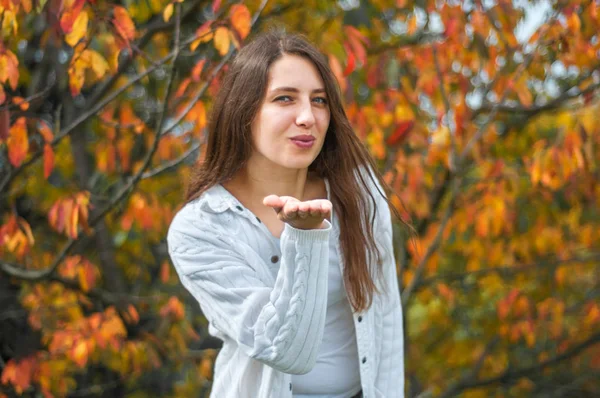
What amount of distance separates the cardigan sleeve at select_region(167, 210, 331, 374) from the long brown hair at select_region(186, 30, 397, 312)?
0.75ft

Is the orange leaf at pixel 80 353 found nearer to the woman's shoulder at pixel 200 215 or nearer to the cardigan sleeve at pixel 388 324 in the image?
the woman's shoulder at pixel 200 215

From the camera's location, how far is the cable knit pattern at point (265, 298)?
1.50m

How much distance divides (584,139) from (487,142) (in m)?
0.87

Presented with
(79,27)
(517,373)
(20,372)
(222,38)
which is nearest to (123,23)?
(79,27)

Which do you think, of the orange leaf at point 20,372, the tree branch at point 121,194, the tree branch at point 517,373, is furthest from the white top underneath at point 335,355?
the tree branch at point 517,373

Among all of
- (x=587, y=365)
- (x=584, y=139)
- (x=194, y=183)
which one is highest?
(x=584, y=139)

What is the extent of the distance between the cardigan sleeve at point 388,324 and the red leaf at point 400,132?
3.72 feet

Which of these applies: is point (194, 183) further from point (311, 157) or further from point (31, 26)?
point (31, 26)

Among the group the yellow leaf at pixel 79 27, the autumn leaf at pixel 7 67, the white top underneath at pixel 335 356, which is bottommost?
the white top underneath at pixel 335 356

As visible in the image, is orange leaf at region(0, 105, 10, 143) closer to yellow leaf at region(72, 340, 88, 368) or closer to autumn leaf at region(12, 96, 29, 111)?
autumn leaf at region(12, 96, 29, 111)

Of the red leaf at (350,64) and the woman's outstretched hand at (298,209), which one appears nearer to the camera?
the woman's outstretched hand at (298,209)

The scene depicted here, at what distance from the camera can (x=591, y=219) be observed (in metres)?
4.56

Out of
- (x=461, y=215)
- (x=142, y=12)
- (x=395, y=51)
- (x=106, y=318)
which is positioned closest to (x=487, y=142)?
(x=461, y=215)

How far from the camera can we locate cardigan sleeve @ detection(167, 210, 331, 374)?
150cm
